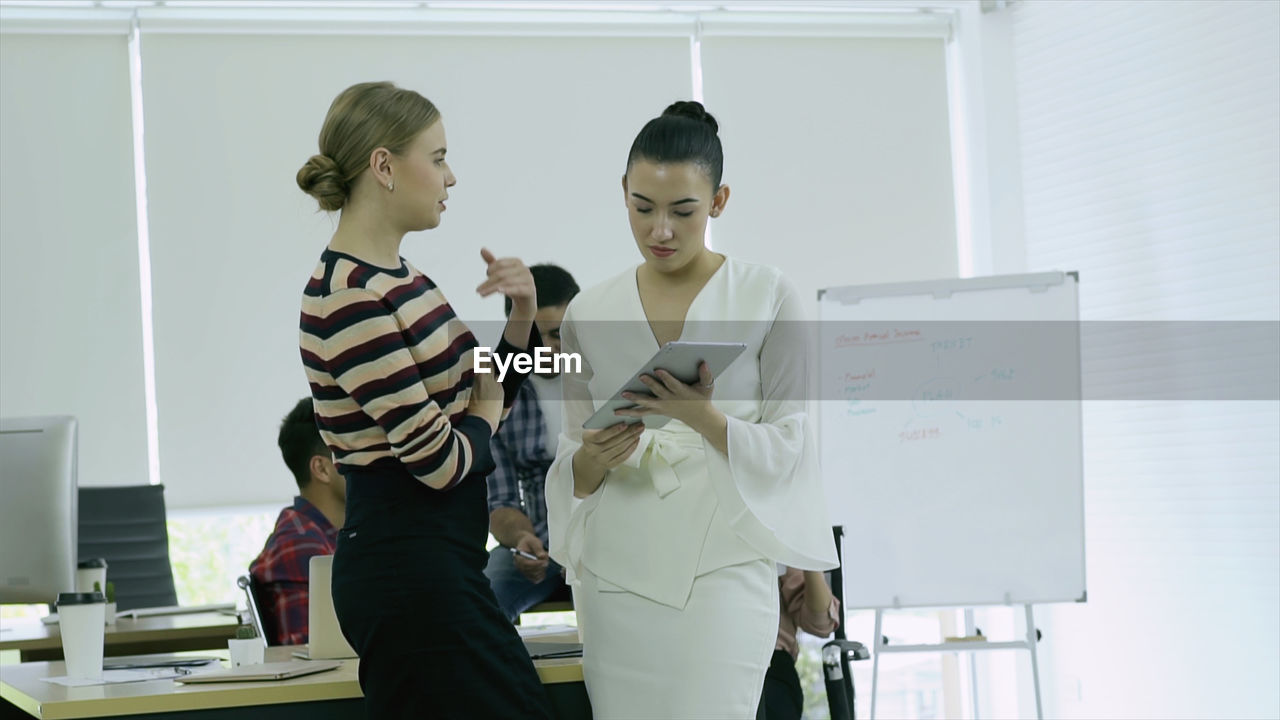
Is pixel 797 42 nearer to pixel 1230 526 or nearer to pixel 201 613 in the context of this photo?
pixel 1230 526

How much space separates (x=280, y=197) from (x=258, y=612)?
2551 mm

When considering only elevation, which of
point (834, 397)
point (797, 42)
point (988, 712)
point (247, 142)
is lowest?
point (988, 712)

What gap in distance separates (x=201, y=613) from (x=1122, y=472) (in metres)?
3.25

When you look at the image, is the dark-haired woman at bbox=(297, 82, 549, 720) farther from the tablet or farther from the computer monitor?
the computer monitor

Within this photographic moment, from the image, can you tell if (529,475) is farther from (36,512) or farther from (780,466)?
(780,466)

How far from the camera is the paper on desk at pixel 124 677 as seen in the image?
1.83m

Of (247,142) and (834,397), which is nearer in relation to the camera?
(834,397)

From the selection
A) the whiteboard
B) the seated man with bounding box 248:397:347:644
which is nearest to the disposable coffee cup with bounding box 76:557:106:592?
the seated man with bounding box 248:397:347:644

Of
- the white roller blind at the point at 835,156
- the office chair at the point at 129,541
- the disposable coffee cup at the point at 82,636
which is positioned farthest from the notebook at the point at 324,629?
the white roller blind at the point at 835,156

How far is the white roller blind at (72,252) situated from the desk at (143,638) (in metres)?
1.68

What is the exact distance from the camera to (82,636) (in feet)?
6.46

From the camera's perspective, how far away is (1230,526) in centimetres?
422

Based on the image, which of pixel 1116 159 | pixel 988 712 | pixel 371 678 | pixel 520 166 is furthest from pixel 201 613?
pixel 1116 159

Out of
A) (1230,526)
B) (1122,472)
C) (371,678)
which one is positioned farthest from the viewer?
(1122,472)
